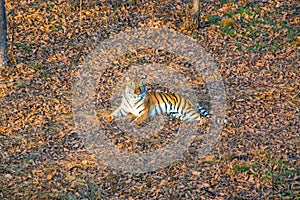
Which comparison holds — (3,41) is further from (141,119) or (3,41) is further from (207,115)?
(207,115)

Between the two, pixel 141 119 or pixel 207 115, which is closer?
pixel 141 119

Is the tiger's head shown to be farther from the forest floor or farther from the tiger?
the forest floor

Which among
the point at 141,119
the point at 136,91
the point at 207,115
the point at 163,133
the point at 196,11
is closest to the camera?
the point at 163,133

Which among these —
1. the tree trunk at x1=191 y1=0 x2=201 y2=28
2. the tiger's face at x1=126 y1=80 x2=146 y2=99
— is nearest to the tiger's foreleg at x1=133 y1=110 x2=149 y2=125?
the tiger's face at x1=126 y1=80 x2=146 y2=99

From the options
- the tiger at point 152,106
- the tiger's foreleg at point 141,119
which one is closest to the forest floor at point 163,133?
the tiger's foreleg at point 141,119

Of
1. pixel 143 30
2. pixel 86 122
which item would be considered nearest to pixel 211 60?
pixel 143 30

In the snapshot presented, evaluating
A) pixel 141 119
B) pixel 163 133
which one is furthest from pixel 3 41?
pixel 163 133

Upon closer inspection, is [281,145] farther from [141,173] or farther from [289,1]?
[289,1]
